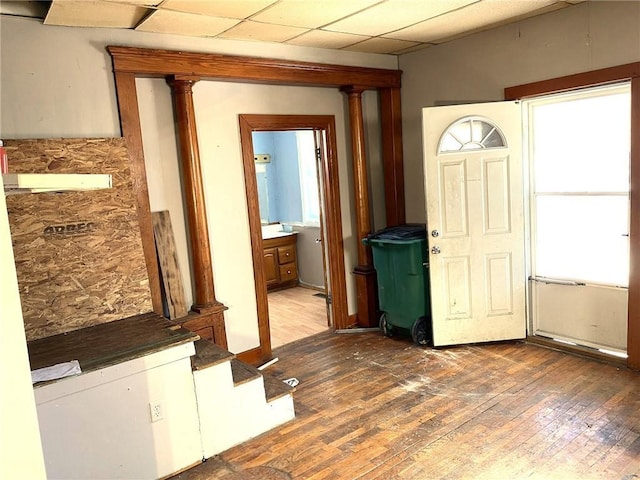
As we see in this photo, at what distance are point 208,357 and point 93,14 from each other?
2.08 metres

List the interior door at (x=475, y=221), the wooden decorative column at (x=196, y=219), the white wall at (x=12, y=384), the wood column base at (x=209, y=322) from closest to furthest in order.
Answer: the white wall at (x=12, y=384)
the wooden decorative column at (x=196, y=219)
the wood column base at (x=209, y=322)
the interior door at (x=475, y=221)

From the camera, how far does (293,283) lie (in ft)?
22.2

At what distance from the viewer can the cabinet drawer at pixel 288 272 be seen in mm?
6609

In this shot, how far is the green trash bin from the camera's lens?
414 cm

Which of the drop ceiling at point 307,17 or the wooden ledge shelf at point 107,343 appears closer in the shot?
the wooden ledge shelf at point 107,343

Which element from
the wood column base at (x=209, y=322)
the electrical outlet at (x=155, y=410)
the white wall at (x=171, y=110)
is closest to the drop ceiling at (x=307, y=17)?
the white wall at (x=171, y=110)

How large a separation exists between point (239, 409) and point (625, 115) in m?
3.16

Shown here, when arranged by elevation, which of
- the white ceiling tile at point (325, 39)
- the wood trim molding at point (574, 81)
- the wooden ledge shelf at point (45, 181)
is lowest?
the wooden ledge shelf at point (45, 181)

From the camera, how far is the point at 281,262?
6.59 meters

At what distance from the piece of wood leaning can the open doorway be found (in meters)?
2.36

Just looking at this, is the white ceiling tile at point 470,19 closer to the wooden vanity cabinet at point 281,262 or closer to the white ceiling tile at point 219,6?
the white ceiling tile at point 219,6

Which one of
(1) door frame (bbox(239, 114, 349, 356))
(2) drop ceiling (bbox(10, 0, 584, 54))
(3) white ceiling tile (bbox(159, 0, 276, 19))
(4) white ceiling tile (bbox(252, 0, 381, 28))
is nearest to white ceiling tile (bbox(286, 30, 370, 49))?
(2) drop ceiling (bbox(10, 0, 584, 54))

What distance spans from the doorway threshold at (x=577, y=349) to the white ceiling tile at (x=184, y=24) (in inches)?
130

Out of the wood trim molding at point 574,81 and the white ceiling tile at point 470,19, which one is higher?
the white ceiling tile at point 470,19
